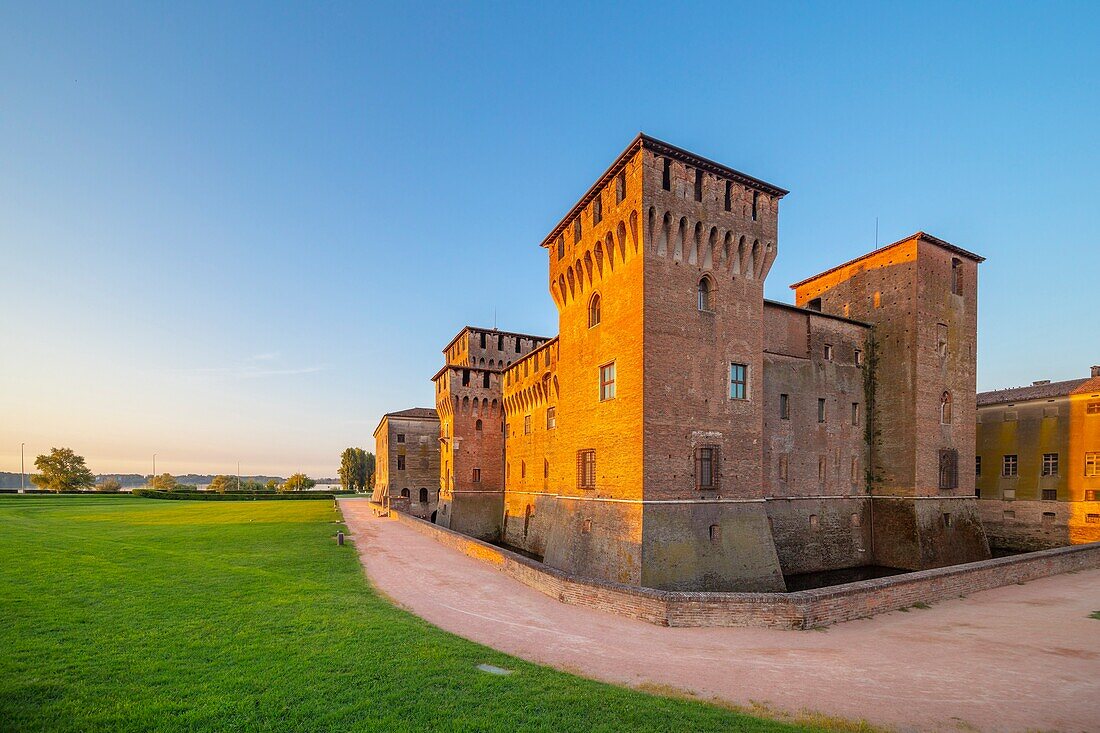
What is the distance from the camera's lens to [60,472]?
69.2 metres

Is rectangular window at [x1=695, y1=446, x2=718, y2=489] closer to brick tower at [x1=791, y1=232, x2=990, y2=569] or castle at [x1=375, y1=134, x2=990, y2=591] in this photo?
castle at [x1=375, y1=134, x2=990, y2=591]

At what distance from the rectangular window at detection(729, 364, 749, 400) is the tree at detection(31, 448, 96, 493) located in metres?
90.0

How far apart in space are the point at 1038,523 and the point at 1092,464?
14.4ft

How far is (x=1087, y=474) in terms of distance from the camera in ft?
91.2

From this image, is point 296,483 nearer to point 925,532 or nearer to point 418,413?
point 418,413

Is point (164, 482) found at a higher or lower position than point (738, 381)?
lower

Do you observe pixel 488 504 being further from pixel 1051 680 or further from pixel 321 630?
pixel 1051 680

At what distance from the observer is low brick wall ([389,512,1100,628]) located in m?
12.5

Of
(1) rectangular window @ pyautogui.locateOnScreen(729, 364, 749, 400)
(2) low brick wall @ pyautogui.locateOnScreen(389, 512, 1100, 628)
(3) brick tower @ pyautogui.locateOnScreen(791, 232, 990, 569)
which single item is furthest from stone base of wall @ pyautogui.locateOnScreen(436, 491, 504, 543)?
(3) brick tower @ pyautogui.locateOnScreen(791, 232, 990, 569)

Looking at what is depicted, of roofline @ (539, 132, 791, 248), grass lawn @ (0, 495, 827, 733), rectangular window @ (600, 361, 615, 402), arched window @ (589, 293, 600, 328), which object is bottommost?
grass lawn @ (0, 495, 827, 733)

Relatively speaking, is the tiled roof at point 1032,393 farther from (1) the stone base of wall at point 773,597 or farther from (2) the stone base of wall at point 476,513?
(2) the stone base of wall at point 476,513

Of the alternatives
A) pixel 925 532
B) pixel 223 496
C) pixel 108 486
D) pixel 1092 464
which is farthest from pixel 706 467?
pixel 108 486

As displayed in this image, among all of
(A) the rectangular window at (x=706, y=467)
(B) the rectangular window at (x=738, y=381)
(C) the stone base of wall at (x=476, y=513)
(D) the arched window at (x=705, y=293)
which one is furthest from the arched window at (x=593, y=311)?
(C) the stone base of wall at (x=476, y=513)

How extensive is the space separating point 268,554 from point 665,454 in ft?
54.0
